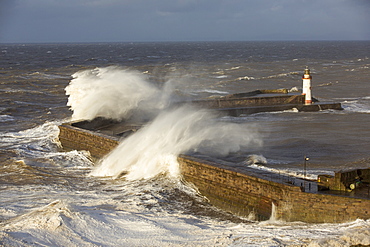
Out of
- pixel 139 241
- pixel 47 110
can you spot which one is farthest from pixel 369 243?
pixel 47 110

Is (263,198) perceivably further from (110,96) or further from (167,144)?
(110,96)

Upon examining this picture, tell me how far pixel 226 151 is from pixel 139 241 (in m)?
6.84

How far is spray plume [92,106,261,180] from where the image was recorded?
43.2 ft

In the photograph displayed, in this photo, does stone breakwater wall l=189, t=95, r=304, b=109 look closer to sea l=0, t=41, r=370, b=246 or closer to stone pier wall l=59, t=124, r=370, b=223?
sea l=0, t=41, r=370, b=246

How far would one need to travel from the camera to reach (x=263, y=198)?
397 inches

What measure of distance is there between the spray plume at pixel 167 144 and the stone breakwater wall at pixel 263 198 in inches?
51.1

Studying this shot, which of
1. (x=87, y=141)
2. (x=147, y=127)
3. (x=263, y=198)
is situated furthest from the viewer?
(x=147, y=127)

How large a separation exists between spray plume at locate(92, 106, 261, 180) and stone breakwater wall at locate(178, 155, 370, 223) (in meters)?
1.30

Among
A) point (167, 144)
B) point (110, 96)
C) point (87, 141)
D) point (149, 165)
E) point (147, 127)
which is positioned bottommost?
point (149, 165)

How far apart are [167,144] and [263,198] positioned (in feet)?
15.7

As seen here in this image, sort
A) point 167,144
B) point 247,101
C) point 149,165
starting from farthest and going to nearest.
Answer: point 247,101 < point 167,144 < point 149,165

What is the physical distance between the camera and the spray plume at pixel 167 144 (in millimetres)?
13180

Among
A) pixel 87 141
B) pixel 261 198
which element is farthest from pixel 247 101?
pixel 261 198

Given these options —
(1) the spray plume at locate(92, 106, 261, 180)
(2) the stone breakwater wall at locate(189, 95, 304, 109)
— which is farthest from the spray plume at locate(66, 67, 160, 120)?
(2) the stone breakwater wall at locate(189, 95, 304, 109)
